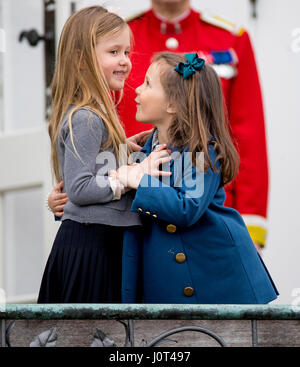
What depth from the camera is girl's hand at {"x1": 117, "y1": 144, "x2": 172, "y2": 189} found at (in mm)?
2580

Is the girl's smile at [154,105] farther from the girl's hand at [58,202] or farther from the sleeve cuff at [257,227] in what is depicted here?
the sleeve cuff at [257,227]

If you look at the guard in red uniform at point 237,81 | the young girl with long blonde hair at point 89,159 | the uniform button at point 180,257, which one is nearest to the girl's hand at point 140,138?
the young girl with long blonde hair at point 89,159

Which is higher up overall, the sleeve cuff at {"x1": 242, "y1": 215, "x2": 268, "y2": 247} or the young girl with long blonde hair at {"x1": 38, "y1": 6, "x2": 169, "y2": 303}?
the young girl with long blonde hair at {"x1": 38, "y1": 6, "x2": 169, "y2": 303}

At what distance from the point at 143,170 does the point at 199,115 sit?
8.8 inches

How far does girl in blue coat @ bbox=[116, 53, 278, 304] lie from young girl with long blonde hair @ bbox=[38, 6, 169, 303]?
73 mm

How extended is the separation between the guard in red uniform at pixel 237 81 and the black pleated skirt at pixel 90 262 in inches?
40.2

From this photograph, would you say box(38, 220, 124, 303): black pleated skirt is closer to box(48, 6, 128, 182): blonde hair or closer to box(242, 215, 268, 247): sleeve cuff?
box(48, 6, 128, 182): blonde hair

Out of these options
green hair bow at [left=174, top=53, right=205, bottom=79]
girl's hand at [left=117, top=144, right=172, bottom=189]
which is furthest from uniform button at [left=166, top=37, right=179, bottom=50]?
girl's hand at [left=117, top=144, right=172, bottom=189]

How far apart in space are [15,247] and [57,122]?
1.79 metres

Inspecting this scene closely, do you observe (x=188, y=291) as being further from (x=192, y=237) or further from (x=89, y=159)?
(x=89, y=159)

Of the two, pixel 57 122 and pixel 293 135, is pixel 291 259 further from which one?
pixel 57 122

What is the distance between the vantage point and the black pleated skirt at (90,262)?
2.66 meters
